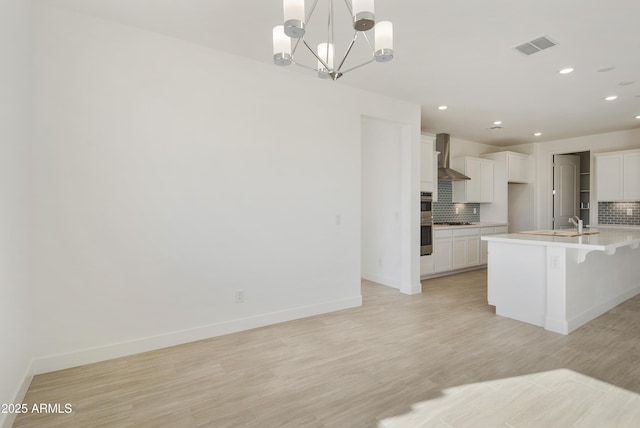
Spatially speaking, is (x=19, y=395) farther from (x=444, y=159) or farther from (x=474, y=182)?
(x=474, y=182)

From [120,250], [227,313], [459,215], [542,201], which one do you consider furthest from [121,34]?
[542,201]

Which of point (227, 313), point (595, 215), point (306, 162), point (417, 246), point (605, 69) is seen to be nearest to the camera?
point (227, 313)

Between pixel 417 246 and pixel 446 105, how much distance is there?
6.90 ft

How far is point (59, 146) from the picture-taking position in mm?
2561

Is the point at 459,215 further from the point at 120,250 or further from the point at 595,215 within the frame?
the point at 120,250

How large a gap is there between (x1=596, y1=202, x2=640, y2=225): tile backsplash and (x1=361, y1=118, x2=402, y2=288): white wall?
4.78 meters

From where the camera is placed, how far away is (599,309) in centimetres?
386

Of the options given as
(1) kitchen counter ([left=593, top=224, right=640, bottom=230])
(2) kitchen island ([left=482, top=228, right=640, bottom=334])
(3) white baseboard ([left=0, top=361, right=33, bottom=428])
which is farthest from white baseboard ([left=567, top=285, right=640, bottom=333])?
(3) white baseboard ([left=0, top=361, right=33, bottom=428])

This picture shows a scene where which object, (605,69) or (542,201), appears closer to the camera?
(605,69)

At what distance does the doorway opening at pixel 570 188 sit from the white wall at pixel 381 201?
458 centimetres

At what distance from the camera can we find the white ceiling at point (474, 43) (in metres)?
2.51

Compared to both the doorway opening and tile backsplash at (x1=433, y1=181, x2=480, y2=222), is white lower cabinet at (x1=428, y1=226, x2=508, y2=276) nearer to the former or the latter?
tile backsplash at (x1=433, y1=181, x2=480, y2=222)

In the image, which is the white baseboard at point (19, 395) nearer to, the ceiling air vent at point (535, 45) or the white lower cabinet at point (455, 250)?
the ceiling air vent at point (535, 45)

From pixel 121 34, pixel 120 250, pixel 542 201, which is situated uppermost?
pixel 121 34
